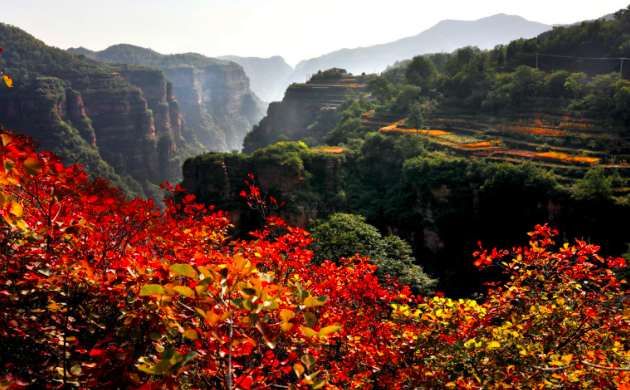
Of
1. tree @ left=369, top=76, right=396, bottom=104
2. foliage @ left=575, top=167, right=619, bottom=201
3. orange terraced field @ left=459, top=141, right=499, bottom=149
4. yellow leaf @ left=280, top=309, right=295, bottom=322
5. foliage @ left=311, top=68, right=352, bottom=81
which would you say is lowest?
foliage @ left=575, top=167, right=619, bottom=201

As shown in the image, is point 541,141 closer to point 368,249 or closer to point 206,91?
point 368,249

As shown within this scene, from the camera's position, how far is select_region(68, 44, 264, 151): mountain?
157750 millimetres

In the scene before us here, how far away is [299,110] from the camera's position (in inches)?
2547

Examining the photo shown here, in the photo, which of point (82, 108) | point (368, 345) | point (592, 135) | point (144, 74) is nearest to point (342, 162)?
point (592, 135)

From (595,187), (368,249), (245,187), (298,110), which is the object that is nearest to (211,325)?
(368,249)

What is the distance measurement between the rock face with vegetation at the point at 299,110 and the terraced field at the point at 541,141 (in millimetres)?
27363

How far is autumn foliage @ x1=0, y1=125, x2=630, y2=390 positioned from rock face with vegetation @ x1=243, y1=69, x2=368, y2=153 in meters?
56.0

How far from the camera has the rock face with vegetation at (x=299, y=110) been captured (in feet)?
205

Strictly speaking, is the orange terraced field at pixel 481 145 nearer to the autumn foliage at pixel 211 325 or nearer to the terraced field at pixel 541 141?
the terraced field at pixel 541 141

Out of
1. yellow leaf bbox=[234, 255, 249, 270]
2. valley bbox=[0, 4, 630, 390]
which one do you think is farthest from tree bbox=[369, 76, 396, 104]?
yellow leaf bbox=[234, 255, 249, 270]

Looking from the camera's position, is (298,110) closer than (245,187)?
No

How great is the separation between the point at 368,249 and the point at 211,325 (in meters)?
15.9

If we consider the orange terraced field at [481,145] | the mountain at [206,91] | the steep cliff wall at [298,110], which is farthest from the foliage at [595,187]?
the mountain at [206,91]

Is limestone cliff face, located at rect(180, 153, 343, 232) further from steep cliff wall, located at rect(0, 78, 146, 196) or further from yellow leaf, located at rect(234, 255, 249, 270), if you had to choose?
steep cliff wall, located at rect(0, 78, 146, 196)
